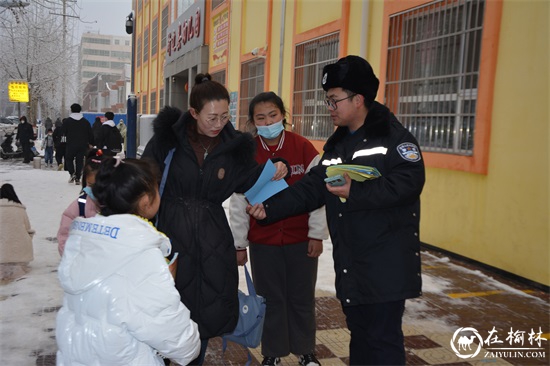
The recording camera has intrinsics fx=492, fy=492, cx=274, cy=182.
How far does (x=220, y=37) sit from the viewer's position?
654 inches

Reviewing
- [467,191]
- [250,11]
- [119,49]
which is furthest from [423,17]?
[119,49]

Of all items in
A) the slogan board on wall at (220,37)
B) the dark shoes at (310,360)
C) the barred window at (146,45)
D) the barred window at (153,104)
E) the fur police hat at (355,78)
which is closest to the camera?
the fur police hat at (355,78)

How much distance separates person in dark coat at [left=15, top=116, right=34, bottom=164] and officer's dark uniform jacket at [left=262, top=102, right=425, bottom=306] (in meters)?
17.4

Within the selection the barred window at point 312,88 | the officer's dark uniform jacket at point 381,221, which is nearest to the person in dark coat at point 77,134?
the barred window at point 312,88

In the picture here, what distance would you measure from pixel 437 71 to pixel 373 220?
4957 mm

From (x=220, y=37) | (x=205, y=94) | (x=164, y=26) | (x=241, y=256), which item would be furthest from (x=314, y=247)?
(x=164, y=26)

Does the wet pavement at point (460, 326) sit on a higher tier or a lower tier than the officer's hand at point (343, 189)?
lower

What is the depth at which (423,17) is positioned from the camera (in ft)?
23.1

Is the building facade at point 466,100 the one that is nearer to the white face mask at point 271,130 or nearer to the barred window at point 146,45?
the white face mask at point 271,130

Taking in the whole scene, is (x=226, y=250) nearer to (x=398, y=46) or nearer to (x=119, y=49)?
(x=398, y=46)

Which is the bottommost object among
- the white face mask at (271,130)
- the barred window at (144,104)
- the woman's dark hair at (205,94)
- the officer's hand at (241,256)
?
the officer's hand at (241,256)

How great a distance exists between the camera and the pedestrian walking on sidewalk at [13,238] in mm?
5223

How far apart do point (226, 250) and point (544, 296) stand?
3.99 metres

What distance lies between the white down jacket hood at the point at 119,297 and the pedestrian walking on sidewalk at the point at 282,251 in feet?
4.95
